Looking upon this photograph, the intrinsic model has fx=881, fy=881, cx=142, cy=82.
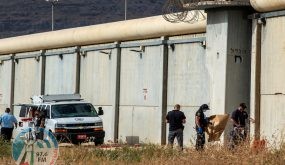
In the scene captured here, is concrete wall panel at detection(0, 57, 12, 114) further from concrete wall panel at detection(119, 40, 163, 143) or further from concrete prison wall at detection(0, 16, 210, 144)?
concrete wall panel at detection(119, 40, 163, 143)

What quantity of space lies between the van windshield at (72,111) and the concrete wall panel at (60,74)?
27.6 ft

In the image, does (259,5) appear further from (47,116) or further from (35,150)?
(35,150)

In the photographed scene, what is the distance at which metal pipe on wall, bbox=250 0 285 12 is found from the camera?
2758 cm

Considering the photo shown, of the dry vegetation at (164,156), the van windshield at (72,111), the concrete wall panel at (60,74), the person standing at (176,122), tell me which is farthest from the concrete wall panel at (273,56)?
the concrete wall panel at (60,74)

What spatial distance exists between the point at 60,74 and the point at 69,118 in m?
11.6

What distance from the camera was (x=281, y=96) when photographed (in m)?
27.6

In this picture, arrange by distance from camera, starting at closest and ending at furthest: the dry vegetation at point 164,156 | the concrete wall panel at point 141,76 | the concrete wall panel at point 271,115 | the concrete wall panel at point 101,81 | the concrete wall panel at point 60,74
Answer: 1. the dry vegetation at point 164,156
2. the concrete wall panel at point 271,115
3. the concrete wall panel at point 141,76
4. the concrete wall panel at point 101,81
5. the concrete wall panel at point 60,74

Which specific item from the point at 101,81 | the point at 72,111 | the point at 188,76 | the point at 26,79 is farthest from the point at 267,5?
the point at 26,79

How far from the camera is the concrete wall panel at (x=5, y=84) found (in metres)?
51.2

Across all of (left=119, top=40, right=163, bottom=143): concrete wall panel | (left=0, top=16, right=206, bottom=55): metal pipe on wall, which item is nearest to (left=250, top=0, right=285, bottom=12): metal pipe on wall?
(left=0, top=16, right=206, bottom=55): metal pipe on wall

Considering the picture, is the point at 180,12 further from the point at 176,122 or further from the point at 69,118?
the point at 69,118

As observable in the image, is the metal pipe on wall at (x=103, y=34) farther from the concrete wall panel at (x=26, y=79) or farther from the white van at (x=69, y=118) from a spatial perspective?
the white van at (x=69, y=118)

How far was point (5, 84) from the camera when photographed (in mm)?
51688

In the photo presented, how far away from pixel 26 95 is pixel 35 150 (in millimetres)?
35260
